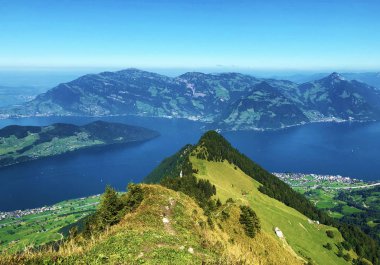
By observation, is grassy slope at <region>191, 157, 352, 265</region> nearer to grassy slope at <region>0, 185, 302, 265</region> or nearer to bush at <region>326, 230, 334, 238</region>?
bush at <region>326, 230, 334, 238</region>

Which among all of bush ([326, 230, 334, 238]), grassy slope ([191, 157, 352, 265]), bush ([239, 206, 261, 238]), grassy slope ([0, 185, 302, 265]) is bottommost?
bush ([326, 230, 334, 238])

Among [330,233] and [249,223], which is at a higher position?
[249,223]

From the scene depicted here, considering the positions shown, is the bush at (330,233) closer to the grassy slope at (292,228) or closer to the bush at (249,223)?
the grassy slope at (292,228)

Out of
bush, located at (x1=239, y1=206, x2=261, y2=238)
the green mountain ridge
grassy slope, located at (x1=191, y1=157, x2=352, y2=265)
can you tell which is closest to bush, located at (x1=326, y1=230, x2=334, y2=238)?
the green mountain ridge

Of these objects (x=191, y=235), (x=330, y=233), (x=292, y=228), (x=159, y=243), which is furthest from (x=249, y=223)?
(x=330, y=233)

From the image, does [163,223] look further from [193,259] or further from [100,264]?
[100,264]

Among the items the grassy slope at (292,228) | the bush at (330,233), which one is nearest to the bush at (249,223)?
the grassy slope at (292,228)

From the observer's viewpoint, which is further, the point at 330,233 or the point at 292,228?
the point at 330,233

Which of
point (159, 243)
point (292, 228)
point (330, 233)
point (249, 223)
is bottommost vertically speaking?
point (330, 233)

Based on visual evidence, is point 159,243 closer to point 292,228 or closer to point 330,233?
point 292,228
